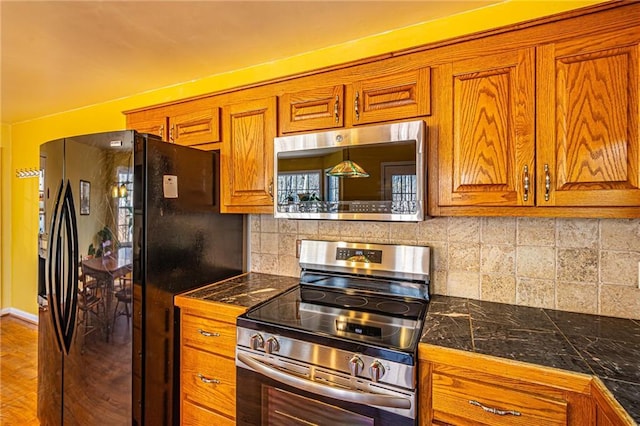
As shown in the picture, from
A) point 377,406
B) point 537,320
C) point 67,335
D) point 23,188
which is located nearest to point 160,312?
point 67,335

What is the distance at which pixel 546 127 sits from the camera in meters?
1.25

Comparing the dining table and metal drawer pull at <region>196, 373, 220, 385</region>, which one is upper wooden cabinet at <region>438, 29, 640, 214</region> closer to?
metal drawer pull at <region>196, 373, 220, 385</region>

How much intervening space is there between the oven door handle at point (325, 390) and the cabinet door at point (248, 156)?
2.72 ft

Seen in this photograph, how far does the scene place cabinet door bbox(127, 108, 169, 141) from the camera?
85.1 inches


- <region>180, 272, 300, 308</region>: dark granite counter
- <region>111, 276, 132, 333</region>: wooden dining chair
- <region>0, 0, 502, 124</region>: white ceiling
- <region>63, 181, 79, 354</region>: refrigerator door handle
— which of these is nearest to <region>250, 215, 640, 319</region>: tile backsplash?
<region>180, 272, 300, 308</region>: dark granite counter

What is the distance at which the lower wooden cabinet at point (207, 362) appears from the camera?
154cm

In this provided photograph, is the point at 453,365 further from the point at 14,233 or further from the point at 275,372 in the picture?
the point at 14,233

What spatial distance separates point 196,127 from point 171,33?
21.0 inches

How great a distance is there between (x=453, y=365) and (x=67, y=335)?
195 cm

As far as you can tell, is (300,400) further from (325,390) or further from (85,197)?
(85,197)

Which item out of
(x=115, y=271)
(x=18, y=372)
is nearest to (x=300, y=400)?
(x=115, y=271)

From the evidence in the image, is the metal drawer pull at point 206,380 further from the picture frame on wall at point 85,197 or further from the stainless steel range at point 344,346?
the picture frame on wall at point 85,197

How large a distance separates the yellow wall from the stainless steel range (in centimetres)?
118

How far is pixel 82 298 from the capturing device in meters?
1.66
